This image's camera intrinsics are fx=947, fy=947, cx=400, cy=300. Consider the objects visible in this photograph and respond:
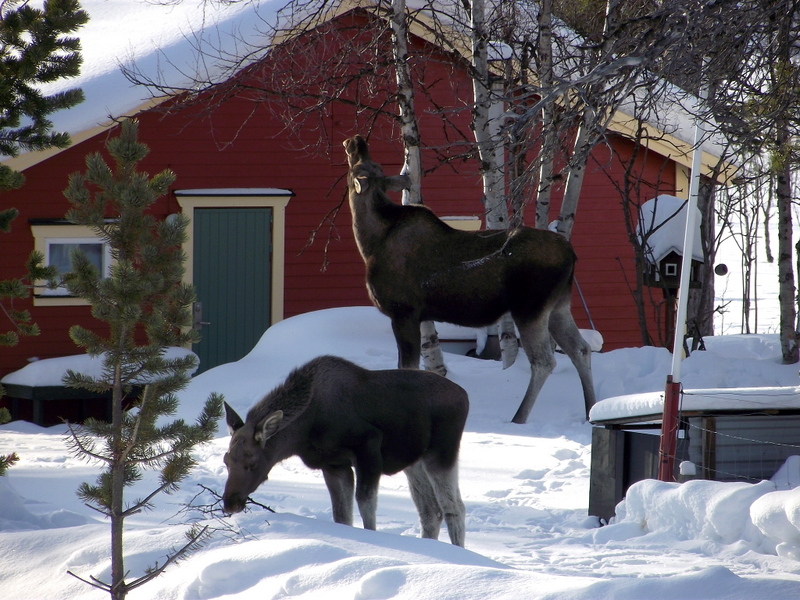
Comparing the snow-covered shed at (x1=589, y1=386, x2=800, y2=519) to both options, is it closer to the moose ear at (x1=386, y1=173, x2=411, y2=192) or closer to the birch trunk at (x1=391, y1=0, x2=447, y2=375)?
the moose ear at (x1=386, y1=173, x2=411, y2=192)

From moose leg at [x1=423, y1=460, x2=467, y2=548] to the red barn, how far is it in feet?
27.5

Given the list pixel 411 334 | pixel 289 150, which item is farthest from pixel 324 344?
pixel 289 150

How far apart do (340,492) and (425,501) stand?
1.80 ft

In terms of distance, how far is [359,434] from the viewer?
5293 millimetres

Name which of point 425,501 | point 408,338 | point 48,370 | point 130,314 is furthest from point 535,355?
point 48,370

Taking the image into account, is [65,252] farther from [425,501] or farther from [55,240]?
[425,501]

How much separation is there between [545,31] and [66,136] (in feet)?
18.3

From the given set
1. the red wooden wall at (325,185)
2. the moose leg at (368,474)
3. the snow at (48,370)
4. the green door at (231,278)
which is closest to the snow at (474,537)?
the moose leg at (368,474)

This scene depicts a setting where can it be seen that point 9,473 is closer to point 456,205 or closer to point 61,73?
point 61,73

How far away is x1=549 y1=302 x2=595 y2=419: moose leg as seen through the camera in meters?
9.30

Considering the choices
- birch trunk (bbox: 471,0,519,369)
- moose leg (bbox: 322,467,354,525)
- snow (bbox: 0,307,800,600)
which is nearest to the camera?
snow (bbox: 0,307,800,600)

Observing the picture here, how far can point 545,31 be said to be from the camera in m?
10.4

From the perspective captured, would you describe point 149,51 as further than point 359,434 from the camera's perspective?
Yes

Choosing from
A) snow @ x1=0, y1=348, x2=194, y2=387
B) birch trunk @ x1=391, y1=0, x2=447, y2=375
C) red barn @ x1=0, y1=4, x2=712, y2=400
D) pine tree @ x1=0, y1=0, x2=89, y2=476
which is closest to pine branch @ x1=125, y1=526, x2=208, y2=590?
pine tree @ x1=0, y1=0, x2=89, y2=476
